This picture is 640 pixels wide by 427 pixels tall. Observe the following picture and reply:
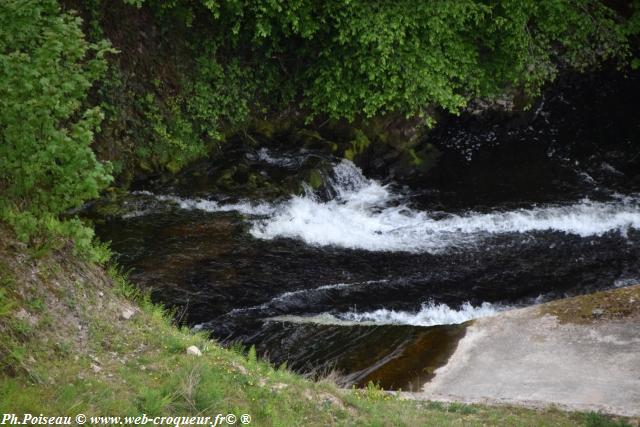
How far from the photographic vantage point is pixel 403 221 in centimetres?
1202

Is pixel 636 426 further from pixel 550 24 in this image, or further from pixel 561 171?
pixel 550 24

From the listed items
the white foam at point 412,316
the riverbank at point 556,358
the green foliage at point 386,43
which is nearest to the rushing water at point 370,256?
the white foam at point 412,316

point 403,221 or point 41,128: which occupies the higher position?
point 41,128

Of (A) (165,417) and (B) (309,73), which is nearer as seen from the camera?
(A) (165,417)

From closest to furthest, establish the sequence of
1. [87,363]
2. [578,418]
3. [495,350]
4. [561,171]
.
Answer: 1. [87,363]
2. [578,418]
3. [495,350]
4. [561,171]

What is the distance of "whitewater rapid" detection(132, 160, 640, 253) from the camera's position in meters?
11.2

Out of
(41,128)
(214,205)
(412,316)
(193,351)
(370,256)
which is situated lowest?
(412,316)

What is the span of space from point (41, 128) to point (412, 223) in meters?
7.61

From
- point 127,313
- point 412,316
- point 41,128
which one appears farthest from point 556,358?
point 41,128

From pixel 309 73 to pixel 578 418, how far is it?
891 centimetres

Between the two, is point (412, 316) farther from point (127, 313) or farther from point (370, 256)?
point (127, 313)

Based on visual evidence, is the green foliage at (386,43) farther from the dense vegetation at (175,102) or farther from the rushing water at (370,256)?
the rushing water at (370,256)

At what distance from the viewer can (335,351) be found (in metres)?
8.09

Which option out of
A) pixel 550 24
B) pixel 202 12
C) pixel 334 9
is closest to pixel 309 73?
pixel 334 9
